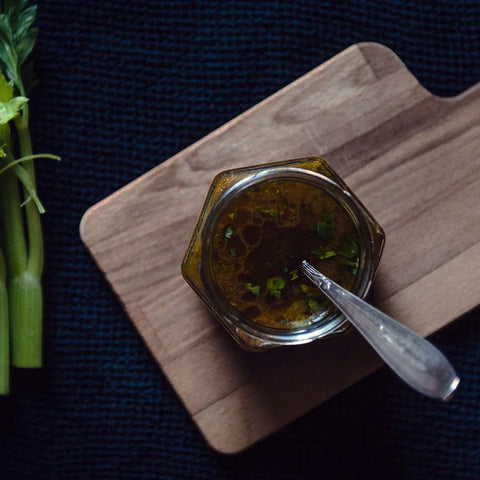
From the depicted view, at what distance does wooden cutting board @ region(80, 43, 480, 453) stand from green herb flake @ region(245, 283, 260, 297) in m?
0.10

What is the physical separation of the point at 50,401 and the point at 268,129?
476 mm

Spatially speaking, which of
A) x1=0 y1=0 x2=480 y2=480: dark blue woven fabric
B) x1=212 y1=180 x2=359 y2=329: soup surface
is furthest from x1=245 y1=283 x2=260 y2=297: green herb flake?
x1=0 y1=0 x2=480 y2=480: dark blue woven fabric

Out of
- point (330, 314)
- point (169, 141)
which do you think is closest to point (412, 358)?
point (330, 314)

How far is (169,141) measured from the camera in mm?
976

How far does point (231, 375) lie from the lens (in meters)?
0.86

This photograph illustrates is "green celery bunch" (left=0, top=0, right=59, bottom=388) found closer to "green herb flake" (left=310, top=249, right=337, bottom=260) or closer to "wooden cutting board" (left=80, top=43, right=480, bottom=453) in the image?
"wooden cutting board" (left=80, top=43, right=480, bottom=453)

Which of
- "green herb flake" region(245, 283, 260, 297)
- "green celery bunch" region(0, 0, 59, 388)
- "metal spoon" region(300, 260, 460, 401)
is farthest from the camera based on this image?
"green celery bunch" region(0, 0, 59, 388)

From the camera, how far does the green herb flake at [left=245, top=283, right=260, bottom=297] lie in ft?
2.51

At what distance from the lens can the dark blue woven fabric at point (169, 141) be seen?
0.97 metres

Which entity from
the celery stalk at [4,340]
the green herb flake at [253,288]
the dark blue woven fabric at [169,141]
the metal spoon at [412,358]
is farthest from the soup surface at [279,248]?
the celery stalk at [4,340]

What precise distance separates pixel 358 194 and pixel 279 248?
0.46ft

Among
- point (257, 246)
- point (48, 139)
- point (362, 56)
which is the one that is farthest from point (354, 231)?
point (48, 139)

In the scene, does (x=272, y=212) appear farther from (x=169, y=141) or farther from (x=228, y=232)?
(x=169, y=141)

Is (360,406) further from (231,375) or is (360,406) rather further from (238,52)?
(238,52)
